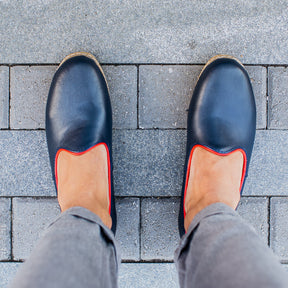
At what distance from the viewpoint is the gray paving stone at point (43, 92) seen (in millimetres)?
1262

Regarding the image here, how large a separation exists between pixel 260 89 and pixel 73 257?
42.0 inches

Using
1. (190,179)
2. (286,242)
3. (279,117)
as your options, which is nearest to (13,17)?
(190,179)

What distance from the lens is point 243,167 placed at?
1.21 metres

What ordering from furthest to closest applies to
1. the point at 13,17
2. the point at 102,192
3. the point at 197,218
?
the point at 13,17
the point at 102,192
the point at 197,218

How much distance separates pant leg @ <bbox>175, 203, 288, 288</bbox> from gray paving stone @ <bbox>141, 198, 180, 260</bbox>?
324 millimetres

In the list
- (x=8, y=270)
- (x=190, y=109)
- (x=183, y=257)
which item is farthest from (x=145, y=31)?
(x=8, y=270)

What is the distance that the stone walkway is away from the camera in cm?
125

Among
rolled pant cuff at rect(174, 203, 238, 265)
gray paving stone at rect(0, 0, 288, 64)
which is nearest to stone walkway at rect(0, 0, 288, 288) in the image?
gray paving stone at rect(0, 0, 288, 64)

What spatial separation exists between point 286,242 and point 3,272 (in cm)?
139

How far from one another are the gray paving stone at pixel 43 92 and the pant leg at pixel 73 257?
1.73 ft

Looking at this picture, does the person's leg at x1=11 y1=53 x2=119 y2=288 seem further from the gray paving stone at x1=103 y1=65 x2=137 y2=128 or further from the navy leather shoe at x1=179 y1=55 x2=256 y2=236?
the navy leather shoe at x1=179 y1=55 x2=256 y2=236

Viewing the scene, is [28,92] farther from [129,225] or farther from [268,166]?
[268,166]

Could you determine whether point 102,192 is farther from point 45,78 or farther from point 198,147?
point 45,78

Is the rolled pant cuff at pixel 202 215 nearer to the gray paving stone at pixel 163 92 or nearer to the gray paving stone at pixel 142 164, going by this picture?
the gray paving stone at pixel 142 164
